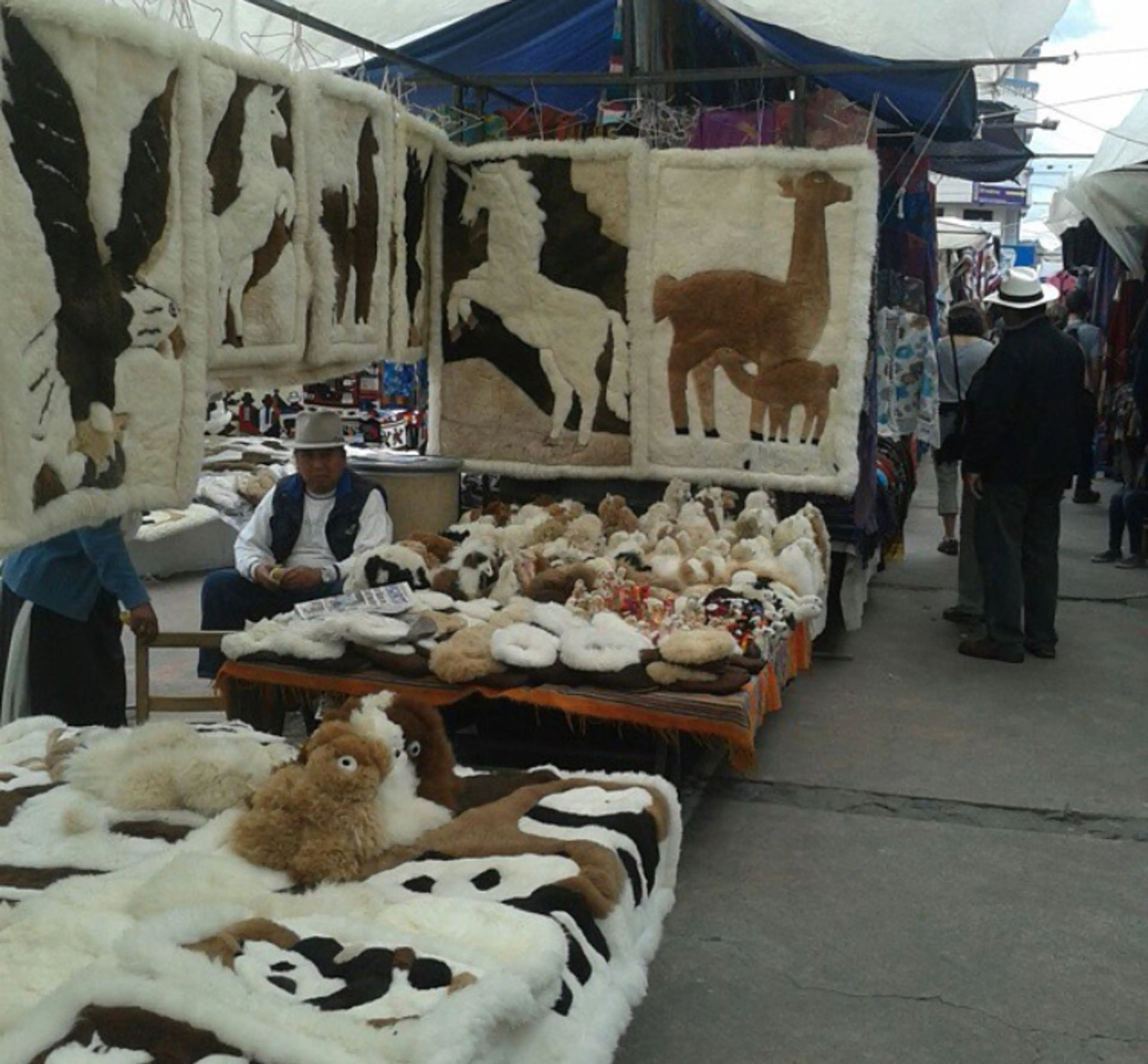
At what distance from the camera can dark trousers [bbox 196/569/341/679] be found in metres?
4.88

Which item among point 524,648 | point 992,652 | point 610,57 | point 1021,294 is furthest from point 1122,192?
point 524,648

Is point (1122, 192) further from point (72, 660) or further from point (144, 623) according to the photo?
point (72, 660)

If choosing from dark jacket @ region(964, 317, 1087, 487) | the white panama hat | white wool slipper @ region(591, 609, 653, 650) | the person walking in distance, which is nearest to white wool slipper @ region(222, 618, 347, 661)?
white wool slipper @ region(591, 609, 653, 650)

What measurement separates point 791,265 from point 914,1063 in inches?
121

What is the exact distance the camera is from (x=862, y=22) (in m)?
4.42

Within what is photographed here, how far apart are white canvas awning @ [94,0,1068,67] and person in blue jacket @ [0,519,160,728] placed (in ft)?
5.70

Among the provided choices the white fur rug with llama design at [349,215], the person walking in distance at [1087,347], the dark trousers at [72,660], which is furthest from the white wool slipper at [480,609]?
the person walking in distance at [1087,347]

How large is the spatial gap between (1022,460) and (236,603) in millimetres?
3608

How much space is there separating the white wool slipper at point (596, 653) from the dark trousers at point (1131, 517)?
5.85m

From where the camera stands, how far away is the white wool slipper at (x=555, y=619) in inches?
167

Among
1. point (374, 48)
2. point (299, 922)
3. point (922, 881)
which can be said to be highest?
point (374, 48)

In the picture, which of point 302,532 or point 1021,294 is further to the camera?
point 1021,294

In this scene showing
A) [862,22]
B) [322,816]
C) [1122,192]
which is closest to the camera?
[322,816]

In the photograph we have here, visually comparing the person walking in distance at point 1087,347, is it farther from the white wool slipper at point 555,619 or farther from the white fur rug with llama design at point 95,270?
the white fur rug with llama design at point 95,270
